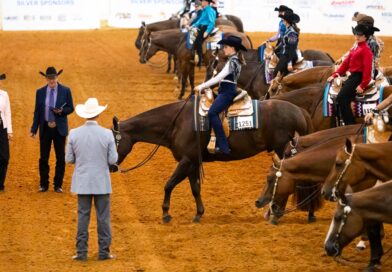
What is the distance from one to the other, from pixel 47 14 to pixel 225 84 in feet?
93.1

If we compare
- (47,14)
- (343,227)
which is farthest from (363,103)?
(47,14)

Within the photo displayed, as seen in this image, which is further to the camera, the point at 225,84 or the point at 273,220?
the point at 225,84

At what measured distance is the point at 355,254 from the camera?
11.1 meters

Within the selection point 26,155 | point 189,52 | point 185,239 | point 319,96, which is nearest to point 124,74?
point 189,52

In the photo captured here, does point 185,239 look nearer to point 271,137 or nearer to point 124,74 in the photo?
point 271,137

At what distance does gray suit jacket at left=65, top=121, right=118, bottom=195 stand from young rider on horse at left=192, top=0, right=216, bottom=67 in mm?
13696

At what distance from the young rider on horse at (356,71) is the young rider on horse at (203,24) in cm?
961

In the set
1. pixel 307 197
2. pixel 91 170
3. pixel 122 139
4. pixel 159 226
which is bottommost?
pixel 159 226

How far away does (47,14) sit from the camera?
131ft

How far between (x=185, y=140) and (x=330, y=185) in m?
Result: 3.13

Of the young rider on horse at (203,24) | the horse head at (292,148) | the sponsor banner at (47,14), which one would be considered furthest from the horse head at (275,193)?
the sponsor banner at (47,14)

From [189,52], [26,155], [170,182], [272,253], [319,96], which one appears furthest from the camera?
[189,52]

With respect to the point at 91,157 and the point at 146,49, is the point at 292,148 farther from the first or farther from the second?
the point at 146,49

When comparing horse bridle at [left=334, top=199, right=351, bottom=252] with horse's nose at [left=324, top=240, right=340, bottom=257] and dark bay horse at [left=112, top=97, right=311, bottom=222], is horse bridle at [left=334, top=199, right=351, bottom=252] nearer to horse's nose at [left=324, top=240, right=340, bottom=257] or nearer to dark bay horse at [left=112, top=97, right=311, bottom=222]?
horse's nose at [left=324, top=240, right=340, bottom=257]
